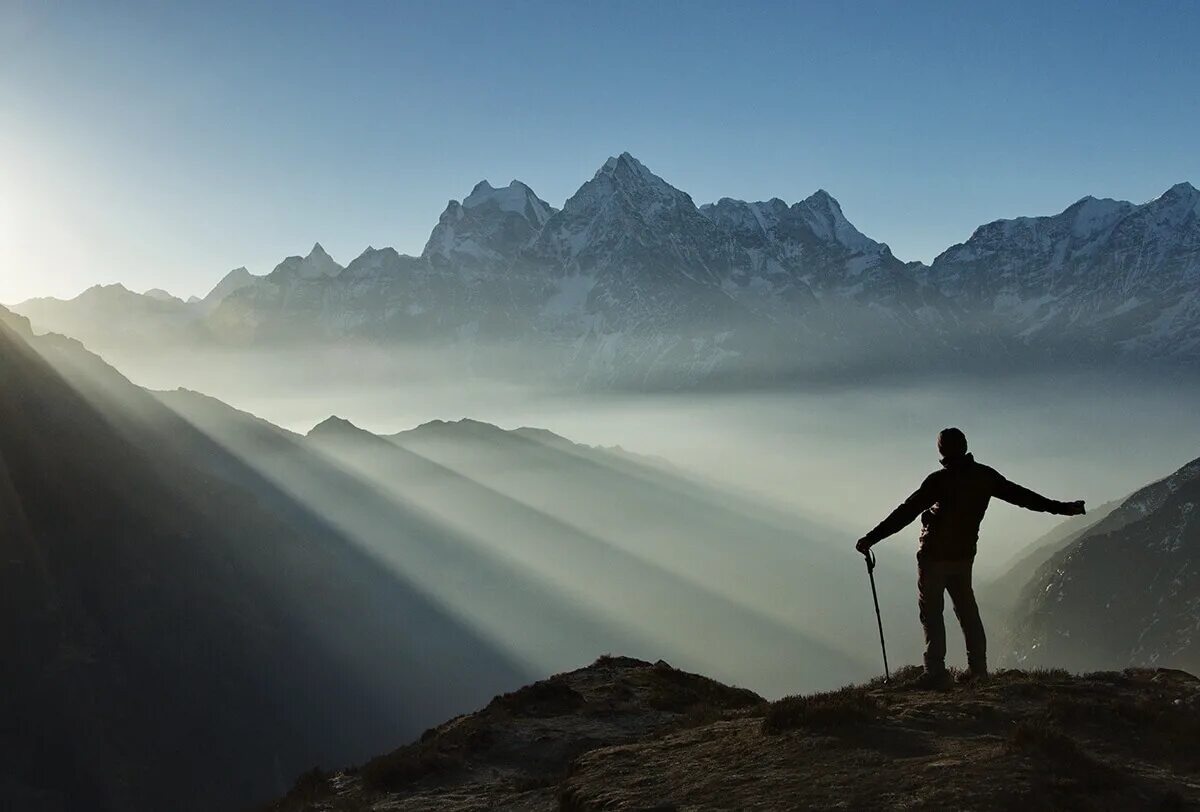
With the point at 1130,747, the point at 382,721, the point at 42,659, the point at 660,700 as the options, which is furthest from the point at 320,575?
the point at 1130,747

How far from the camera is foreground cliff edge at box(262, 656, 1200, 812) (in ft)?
31.1

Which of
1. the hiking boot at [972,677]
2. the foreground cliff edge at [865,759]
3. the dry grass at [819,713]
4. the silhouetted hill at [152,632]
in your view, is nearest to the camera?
the foreground cliff edge at [865,759]

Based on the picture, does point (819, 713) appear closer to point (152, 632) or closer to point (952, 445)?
point (952, 445)

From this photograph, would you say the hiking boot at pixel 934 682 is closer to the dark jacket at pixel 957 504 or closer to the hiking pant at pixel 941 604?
the hiking pant at pixel 941 604

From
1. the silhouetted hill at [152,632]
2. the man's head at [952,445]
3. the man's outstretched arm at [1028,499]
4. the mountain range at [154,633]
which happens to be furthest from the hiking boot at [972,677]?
the silhouetted hill at [152,632]

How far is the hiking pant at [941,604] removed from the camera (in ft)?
46.6

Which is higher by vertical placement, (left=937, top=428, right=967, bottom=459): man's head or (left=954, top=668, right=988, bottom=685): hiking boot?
(left=937, top=428, right=967, bottom=459): man's head

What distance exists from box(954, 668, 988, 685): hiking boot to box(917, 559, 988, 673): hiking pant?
1.04ft

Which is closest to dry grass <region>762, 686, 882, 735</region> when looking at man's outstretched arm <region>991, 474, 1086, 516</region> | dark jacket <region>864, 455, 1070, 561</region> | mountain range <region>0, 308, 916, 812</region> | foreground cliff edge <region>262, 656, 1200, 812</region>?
foreground cliff edge <region>262, 656, 1200, 812</region>

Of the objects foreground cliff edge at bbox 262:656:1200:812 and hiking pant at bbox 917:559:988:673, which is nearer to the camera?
foreground cliff edge at bbox 262:656:1200:812

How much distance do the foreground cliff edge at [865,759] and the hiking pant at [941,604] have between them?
66cm

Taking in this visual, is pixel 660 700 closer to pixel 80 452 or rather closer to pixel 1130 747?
pixel 1130 747

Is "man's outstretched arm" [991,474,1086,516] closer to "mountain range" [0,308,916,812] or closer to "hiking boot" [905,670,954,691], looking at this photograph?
"hiking boot" [905,670,954,691]

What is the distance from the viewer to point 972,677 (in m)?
14.9
